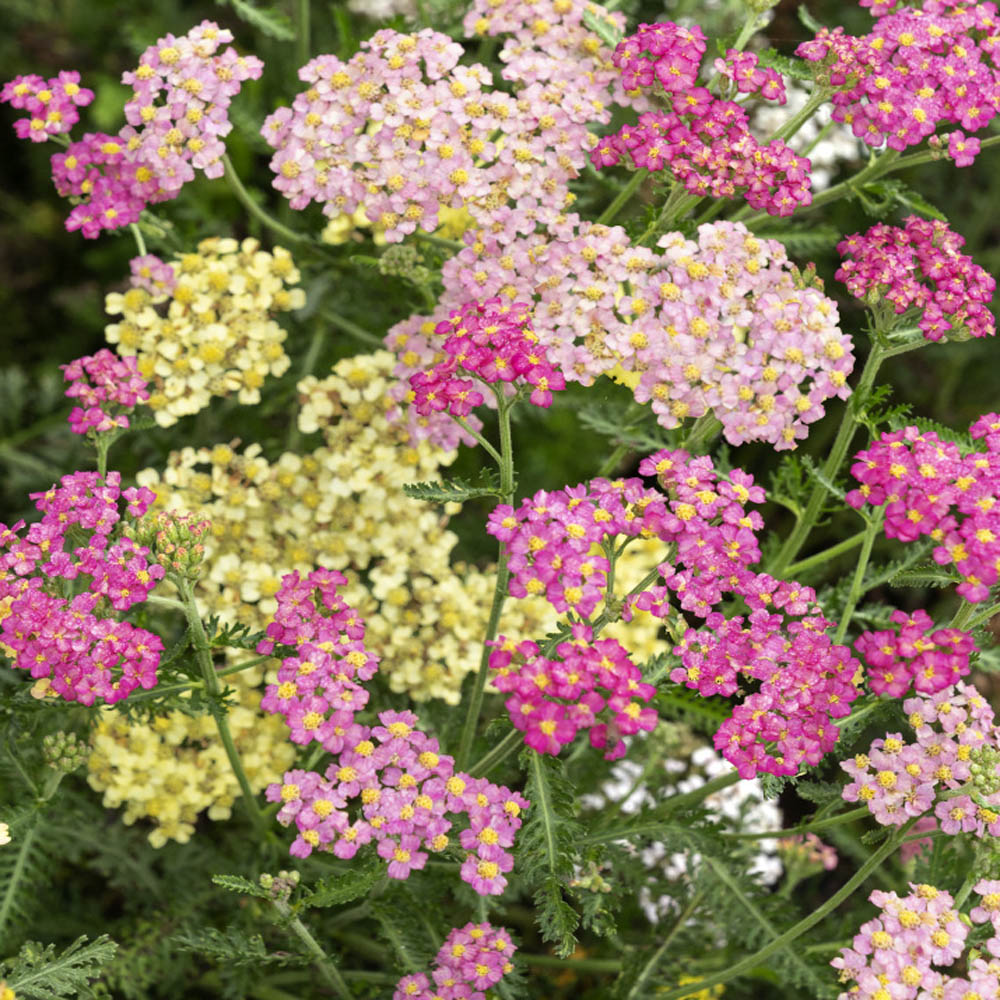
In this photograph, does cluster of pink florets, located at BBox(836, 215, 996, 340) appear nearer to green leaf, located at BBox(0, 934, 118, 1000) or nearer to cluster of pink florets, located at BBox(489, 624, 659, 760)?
cluster of pink florets, located at BBox(489, 624, 659, 760)

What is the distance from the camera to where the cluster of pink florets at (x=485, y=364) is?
2123 mm

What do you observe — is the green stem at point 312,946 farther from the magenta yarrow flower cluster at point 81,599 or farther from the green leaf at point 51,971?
the magenta yarrow flower cluster at point 81,599

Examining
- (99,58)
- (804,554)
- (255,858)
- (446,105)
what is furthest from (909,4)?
(99,58)

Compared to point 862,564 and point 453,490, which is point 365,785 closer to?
point 453,490

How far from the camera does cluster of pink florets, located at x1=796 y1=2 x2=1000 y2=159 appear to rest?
245 cm

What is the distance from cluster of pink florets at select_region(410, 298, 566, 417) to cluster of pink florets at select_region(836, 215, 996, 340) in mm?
645

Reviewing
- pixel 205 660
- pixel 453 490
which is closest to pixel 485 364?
pixel 453 490

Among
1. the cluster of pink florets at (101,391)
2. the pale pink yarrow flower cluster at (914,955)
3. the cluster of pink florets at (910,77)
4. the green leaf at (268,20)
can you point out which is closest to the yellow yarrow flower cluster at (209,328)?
the cluster of pink florets at (101,391)

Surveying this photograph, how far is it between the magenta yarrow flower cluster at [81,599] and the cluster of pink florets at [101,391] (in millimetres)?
234

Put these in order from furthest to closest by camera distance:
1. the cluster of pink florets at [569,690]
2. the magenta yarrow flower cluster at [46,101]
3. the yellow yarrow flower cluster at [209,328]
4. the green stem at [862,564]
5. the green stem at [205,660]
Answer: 1. the yellow yarrow flower cluster at [209,328]
2. the magenta yarrow flower cluster at [46,101]
3. the green stem at [862,564]
4. the green stem at [205,660]
5. the cluster of pink florets at [569,690]

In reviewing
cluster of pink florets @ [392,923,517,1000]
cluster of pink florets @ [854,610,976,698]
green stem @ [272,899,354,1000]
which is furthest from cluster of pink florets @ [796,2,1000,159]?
green stem @ [272,899,354,1000]

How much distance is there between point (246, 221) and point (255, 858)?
263 cm

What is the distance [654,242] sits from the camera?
263cm

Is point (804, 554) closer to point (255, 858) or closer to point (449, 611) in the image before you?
point (449, 611)
